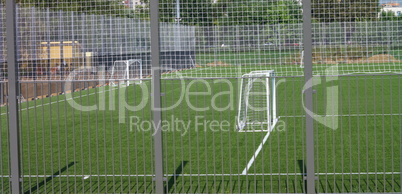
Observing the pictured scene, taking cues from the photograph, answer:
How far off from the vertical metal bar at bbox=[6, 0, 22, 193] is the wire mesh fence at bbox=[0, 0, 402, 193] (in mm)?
13

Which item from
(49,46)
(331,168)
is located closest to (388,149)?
(331,168)

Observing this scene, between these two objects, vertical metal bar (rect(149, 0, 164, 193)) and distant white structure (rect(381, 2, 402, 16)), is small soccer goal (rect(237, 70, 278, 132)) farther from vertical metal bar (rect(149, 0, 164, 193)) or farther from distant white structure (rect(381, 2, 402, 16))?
distant white structure (rect(381, 2, 402, 16))

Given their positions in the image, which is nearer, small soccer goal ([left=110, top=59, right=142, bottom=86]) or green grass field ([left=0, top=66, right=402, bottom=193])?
small soccer goal ([left=110, top=59, right=142, bottom=86])

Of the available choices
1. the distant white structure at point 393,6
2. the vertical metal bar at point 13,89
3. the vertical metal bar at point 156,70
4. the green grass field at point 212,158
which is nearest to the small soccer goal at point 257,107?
the green grass field at point 212,158

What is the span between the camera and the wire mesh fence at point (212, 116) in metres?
6.47

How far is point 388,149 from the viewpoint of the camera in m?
10.3

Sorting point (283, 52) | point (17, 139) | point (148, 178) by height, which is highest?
point (283, 52)

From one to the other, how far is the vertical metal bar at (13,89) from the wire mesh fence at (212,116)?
0.04 ft

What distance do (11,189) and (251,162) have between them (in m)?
3.90

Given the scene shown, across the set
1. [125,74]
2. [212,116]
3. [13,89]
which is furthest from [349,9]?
[13,89]

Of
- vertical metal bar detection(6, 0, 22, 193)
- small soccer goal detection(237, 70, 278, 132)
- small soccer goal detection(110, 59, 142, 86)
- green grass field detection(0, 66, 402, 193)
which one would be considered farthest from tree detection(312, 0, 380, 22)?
vertical metal bar detection(6, 0, 22, 193)

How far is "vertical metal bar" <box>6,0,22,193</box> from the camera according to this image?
6.41 m

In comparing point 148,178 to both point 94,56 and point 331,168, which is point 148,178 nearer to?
point 331,168

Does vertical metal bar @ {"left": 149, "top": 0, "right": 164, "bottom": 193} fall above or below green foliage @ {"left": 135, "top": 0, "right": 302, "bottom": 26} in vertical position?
below
